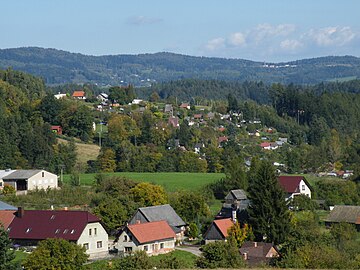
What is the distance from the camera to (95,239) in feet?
119

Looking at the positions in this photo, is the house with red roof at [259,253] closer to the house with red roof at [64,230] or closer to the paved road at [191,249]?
the paved road at [191,249]

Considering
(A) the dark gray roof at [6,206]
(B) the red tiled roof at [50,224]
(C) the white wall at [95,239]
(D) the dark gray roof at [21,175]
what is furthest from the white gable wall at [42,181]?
(C) the white wall at [95,239]

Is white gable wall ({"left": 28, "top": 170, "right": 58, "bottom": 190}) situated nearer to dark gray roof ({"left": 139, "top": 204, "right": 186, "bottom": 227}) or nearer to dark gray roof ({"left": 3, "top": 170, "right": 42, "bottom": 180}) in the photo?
dark gray roof ({"left": 3, "top": 170, "right": 42, "bottom": 180})

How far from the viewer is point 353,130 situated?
9444 cm

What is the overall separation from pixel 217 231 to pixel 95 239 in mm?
5791

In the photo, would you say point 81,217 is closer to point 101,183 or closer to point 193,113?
point 101,183

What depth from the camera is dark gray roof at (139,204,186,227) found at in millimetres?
40094

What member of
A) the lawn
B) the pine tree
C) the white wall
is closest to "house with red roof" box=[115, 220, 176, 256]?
the white wall

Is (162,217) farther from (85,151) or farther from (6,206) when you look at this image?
(85,151)

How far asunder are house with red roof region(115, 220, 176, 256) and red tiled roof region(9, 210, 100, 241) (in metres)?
1.52

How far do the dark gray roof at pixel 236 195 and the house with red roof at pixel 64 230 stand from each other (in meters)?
12.6

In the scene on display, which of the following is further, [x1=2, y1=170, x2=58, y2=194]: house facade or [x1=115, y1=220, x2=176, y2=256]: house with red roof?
[x1=2, y1=170, x2=58, y2=194]: house facade

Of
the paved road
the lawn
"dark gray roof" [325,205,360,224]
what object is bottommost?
the lawn

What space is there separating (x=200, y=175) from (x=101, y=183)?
41.3 ft
